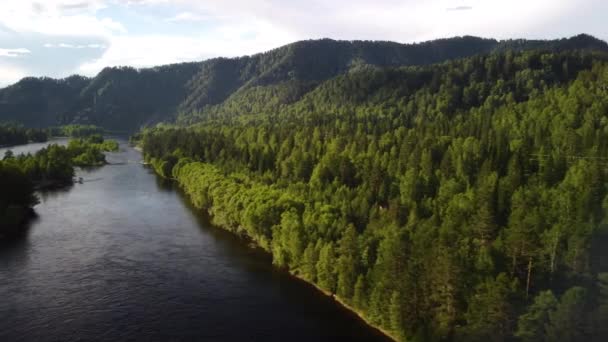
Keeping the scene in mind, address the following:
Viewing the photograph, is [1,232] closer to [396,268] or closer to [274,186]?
[274,186]

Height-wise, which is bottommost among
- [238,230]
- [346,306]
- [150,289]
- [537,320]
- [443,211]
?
[346,306]

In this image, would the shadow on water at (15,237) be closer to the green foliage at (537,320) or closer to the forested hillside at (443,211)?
the forested hillside at (443,211)

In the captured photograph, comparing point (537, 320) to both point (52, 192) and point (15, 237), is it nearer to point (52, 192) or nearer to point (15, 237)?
point (15, 237)

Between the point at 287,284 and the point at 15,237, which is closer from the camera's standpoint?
the point at 287,284

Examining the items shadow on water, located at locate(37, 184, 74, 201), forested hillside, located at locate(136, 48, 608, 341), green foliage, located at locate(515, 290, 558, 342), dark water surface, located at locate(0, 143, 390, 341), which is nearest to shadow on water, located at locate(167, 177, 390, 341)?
dark water surface, located at locate(0, 143, 390, 341)

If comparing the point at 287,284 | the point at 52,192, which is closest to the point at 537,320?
the point at 287,284

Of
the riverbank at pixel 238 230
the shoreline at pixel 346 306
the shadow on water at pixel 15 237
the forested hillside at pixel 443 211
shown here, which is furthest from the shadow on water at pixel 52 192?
the shoreline at pixel 346 306
